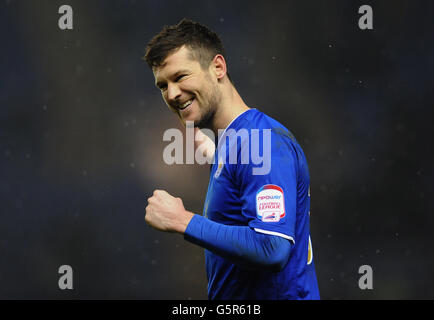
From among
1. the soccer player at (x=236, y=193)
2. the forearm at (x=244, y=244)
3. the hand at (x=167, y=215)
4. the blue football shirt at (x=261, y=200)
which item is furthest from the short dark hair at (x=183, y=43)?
the forearm at (x=244, y=244)

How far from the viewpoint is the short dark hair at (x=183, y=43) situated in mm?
2410

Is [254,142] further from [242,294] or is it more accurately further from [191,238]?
[242,294]

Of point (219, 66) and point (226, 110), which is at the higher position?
point (219, 66)

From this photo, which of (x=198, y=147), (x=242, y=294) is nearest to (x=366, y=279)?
(x=198, y=147)

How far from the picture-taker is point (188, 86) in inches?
94.7

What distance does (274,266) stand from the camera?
1968 millimetres

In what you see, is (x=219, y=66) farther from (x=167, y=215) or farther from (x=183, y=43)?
(x=167, y=215)

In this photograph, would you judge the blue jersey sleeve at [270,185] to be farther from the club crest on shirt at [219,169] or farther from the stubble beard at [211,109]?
the stubble beard at [211,109]

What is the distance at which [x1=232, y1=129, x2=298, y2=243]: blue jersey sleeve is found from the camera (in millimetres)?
1999

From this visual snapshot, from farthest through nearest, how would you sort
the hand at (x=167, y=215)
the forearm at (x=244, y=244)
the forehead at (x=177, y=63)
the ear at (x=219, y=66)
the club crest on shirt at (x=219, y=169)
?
the ear at (x=219, y=66)
the forehead at (x=177, y=63)
the club crest on shirt at (x=219, y=169)
the hand at (x=167, y=215)
the forearm at (x=244, y=244)

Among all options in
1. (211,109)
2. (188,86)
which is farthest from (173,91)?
(211,109)

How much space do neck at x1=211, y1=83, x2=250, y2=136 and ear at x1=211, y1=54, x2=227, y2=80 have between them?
0.09 m

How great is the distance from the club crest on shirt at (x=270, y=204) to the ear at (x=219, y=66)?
0.79 m

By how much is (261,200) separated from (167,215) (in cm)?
43
